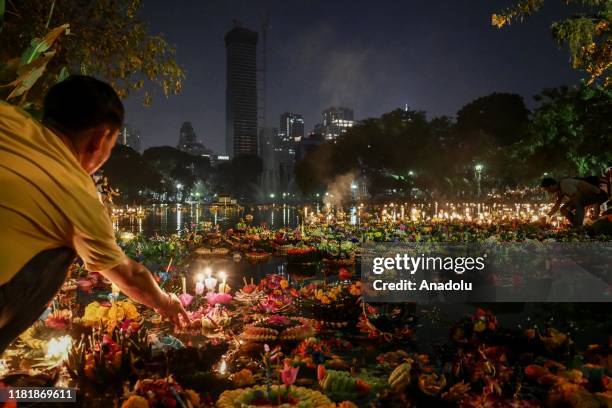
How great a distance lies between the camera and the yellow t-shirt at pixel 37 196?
1944mm

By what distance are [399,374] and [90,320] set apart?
3.96 meters

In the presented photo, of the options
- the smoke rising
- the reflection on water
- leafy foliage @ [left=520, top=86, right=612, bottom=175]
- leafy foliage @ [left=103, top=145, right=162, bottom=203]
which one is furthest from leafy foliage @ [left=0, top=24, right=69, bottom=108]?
leafy foliage @ [left=103, top=145, right=162, bottom=203]

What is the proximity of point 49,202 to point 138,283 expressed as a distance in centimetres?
79

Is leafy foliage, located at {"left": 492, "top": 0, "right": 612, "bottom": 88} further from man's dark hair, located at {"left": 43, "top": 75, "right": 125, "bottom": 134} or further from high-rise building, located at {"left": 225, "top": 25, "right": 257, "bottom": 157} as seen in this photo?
high-rise building, located at {"left": 225, "top": 25, "right": 257, "bottom": 157}

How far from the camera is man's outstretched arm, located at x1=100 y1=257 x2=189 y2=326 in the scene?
2.50 m

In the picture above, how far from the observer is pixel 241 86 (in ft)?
648

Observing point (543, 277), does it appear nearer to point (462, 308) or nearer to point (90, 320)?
point (462, 308)

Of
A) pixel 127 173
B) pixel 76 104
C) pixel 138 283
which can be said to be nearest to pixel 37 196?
pixel 76 104

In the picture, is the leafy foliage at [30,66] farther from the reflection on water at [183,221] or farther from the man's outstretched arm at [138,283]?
the reflection on water at [183,221]

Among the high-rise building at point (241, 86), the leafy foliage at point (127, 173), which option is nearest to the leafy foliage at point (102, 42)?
the leafy foliage at point (127, 173)

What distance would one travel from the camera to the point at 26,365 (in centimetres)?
539

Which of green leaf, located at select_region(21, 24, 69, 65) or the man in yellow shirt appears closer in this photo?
the man in yellow shirt

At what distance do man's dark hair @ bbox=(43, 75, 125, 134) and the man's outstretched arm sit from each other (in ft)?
2.29

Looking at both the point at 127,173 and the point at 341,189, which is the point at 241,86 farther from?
the point at 341,189
